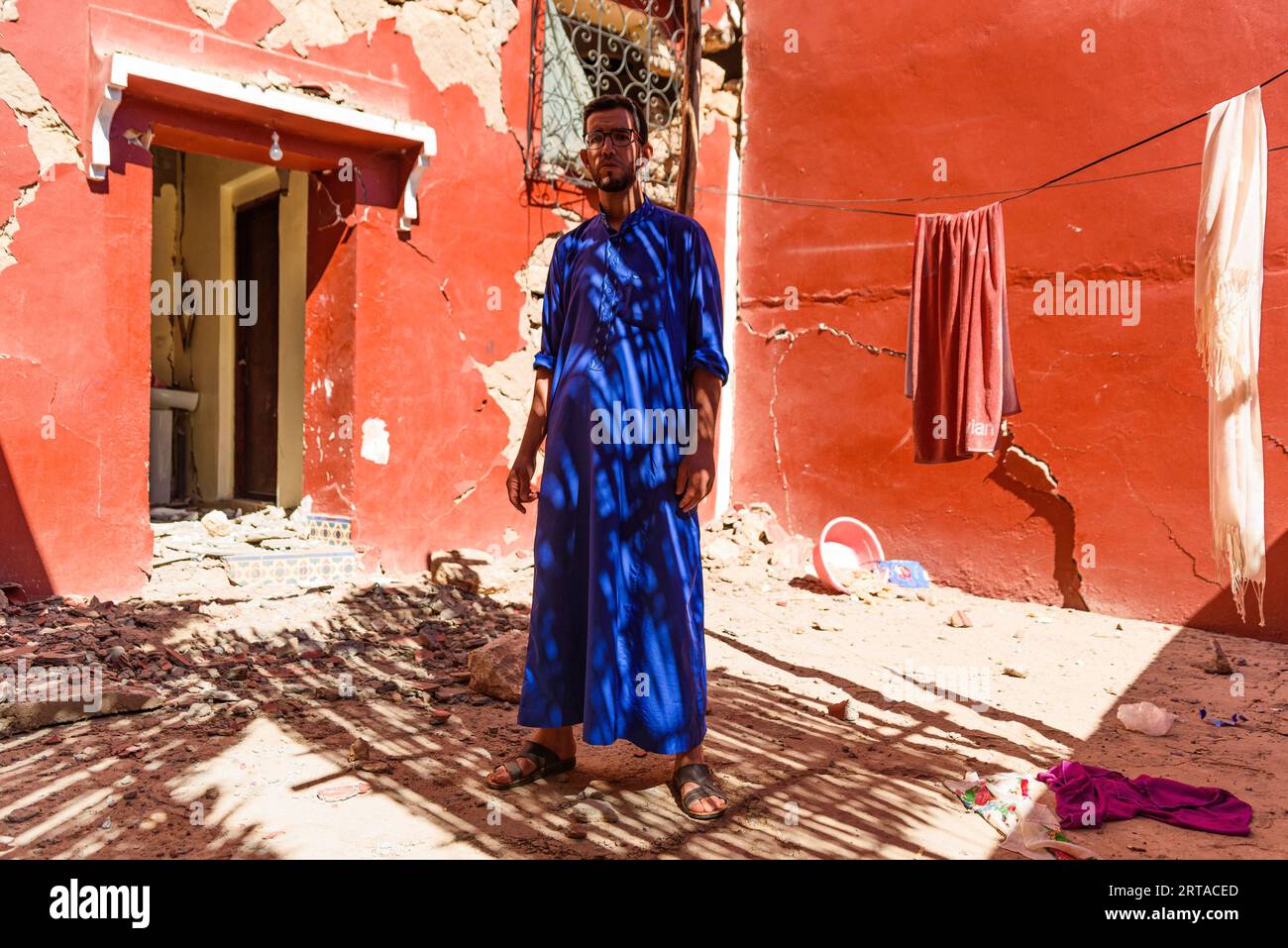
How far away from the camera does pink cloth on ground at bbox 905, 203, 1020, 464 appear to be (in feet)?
14.8

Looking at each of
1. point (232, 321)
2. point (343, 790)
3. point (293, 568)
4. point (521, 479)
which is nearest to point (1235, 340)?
point (521, 479)

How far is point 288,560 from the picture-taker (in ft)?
16.7

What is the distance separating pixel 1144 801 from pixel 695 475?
1.63 m

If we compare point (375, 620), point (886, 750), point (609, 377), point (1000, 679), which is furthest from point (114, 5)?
point (1000, 679)

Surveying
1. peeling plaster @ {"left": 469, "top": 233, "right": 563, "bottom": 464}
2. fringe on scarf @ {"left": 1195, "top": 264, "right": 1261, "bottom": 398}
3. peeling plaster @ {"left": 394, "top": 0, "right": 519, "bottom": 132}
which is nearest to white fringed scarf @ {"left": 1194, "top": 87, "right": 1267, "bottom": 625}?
fringe on scarf @ {"left": 1195, "top": 264, "right": 1261, "bottom": 398}

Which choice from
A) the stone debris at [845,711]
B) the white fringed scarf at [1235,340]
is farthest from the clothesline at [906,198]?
the stone debris at [845,711]

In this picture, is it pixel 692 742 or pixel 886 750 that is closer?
pixel 692 742

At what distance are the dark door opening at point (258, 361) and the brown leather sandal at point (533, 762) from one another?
491cm

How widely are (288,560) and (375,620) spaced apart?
840mm

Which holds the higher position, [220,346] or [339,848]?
[220,346]

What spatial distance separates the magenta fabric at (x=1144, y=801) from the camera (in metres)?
2.49

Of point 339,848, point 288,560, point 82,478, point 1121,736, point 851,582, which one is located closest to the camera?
point 339,848

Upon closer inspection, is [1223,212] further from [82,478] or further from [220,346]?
[220,346]

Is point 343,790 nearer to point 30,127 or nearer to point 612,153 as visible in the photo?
point 612,153
